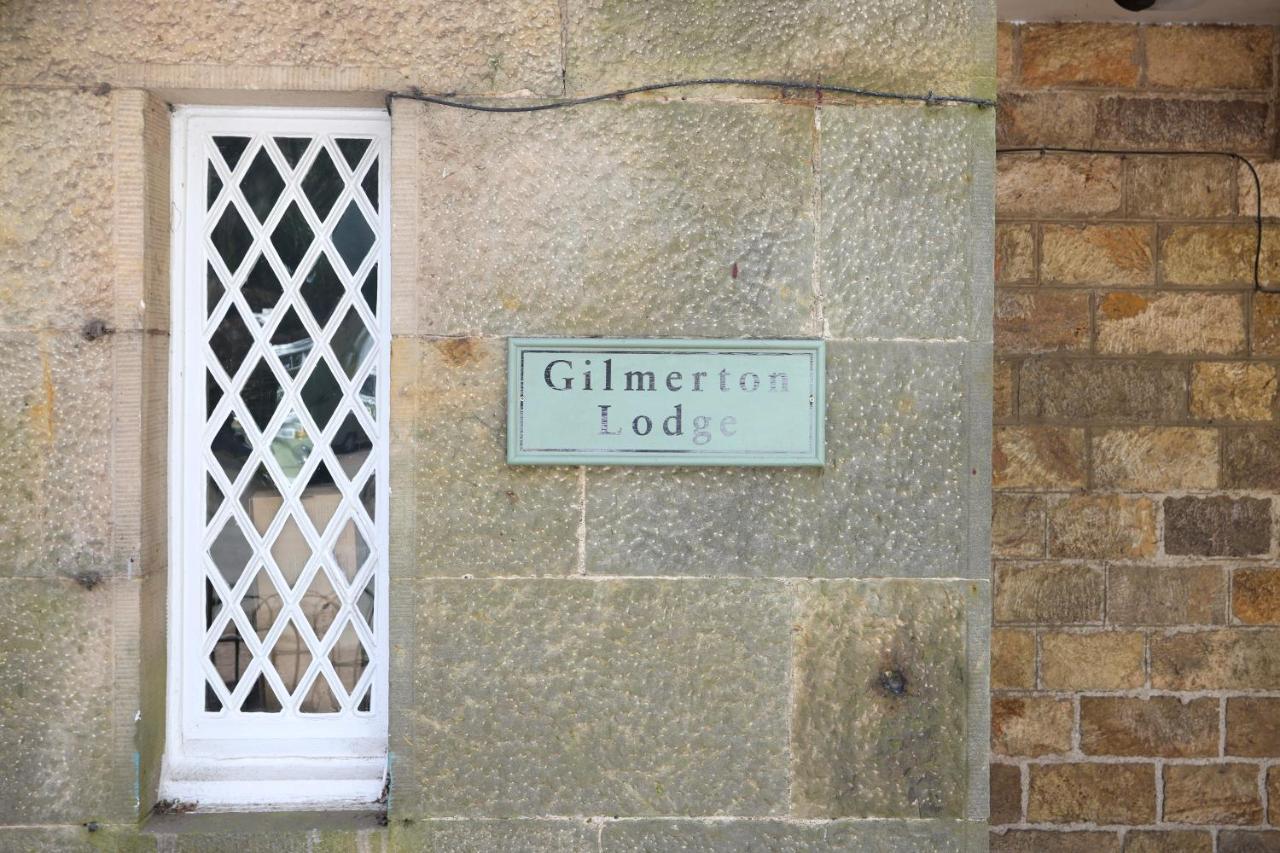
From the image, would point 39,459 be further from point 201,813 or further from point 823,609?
point 823,609

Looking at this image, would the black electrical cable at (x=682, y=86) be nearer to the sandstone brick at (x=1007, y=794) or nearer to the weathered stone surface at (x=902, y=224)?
the weathered stone surface at (x=902, y=224)

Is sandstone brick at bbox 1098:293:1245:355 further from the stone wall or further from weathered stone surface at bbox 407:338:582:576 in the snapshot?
weathered stone surface at bbox 407:338:582:576

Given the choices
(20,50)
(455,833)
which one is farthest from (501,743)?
(20,50)

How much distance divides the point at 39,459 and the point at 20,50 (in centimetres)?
110

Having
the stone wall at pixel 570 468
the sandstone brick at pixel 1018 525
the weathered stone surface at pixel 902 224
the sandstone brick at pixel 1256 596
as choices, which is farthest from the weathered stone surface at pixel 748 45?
the sandstone brick at pixel 1256 596

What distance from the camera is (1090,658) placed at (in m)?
3.97

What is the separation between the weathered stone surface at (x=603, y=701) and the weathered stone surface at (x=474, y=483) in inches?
3.4

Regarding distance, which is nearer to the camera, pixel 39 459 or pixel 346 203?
pixel 39 459

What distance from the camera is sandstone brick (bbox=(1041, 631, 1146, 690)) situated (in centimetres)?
397

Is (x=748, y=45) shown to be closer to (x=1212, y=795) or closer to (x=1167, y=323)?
(x=1167, y=323)

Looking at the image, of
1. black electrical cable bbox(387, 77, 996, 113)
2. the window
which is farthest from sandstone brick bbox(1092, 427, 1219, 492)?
the window

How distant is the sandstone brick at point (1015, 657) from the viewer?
3.97 m

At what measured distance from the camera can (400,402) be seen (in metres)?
2.74

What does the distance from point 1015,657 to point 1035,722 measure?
27 centimetres
